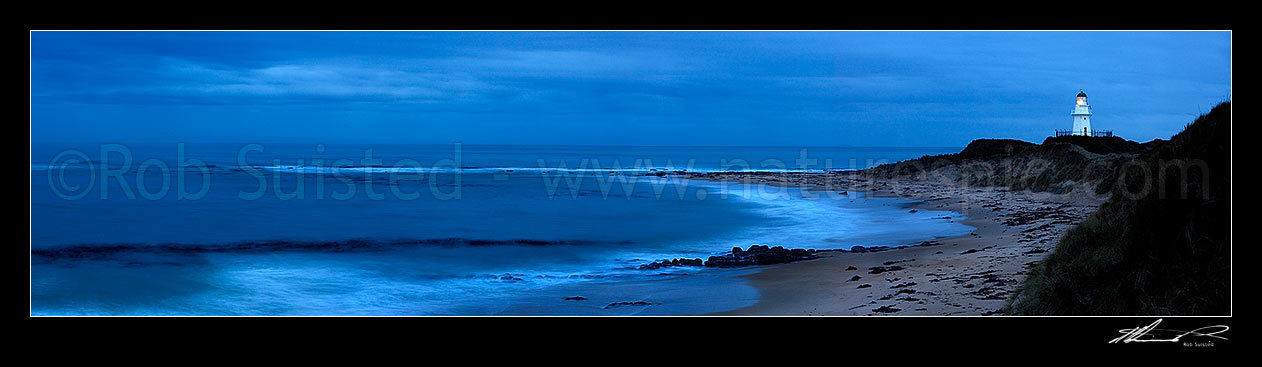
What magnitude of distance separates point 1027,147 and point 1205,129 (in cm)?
2497

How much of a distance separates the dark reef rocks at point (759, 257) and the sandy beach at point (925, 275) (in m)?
0.25

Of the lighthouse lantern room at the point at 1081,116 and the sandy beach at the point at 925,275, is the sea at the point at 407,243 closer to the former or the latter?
the sandy beach at the point at 925,275

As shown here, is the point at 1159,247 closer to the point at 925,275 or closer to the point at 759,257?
the point at 925,275

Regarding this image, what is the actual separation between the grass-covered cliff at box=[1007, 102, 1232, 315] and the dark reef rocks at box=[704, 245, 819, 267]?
4.30 metres

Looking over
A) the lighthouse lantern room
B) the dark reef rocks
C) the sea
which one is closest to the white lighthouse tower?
the lighthouse lantern room

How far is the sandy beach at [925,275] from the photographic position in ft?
19.5

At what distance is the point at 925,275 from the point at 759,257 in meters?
2.40

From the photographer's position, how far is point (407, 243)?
12.4m

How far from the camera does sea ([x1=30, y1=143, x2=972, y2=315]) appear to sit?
25.6 ft
